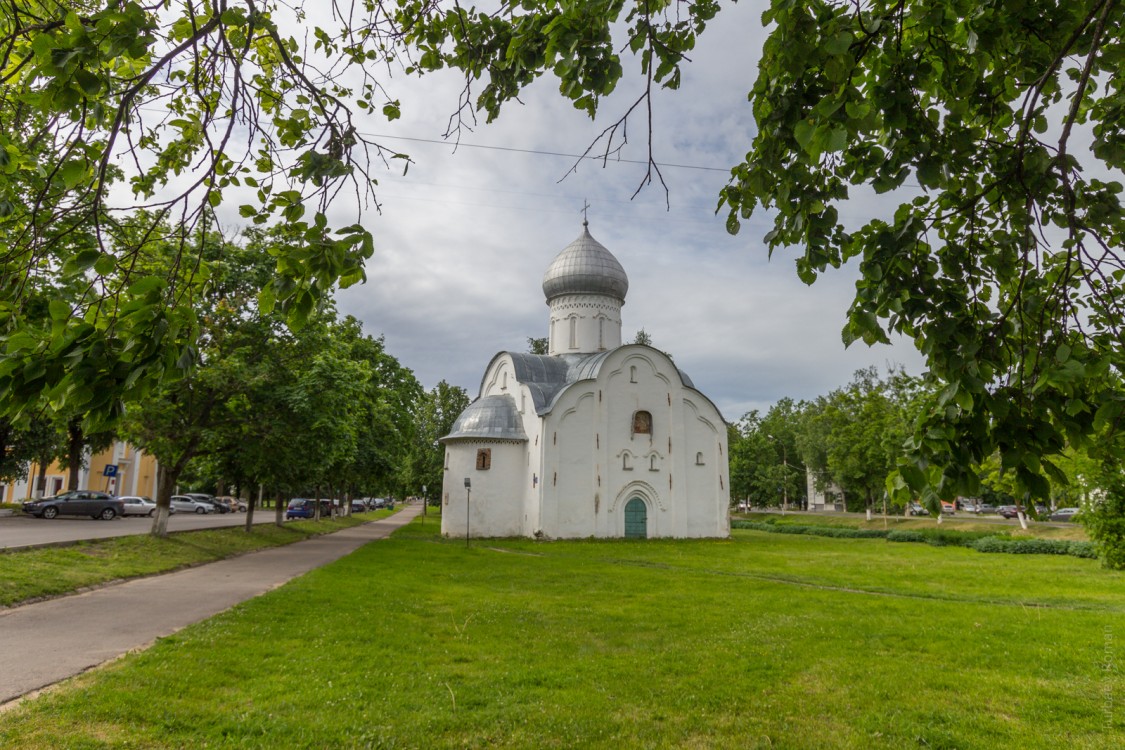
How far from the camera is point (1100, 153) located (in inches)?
145

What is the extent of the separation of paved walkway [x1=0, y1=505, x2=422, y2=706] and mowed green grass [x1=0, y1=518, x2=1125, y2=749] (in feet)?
1.97

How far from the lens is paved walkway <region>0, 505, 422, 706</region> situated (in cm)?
655

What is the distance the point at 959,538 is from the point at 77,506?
42166 mm

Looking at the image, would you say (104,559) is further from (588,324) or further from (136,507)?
(136,507)

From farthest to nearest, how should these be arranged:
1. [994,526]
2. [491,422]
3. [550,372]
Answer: [994,526]
[550,372]
[491,422]

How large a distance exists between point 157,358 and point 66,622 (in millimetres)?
8743

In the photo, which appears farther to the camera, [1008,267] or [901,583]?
[901,583]

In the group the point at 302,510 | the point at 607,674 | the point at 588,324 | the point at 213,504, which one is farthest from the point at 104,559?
the point at 213,504

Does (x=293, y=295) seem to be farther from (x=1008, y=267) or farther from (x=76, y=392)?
(x=1008, y=267)

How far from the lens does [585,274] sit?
33.1m

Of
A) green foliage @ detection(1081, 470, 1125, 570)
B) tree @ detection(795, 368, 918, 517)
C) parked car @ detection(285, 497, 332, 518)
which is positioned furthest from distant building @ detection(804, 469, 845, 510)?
green foliage @ detection(1081, 470, 1125, 570)

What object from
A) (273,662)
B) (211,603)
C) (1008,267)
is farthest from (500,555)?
(1008,267)

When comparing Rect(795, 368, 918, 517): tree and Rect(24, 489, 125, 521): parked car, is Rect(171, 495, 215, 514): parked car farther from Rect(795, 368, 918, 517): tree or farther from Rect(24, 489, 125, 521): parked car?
Rect(795, 368, 918, 517): tree

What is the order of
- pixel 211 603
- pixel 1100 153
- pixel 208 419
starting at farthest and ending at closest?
pixel 208 419, pixel 211 603, pixel 1100 153
